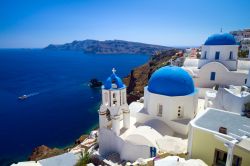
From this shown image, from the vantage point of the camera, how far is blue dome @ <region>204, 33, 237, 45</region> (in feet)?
66.0

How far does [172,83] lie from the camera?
13695 mm

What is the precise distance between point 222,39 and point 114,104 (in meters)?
15.4

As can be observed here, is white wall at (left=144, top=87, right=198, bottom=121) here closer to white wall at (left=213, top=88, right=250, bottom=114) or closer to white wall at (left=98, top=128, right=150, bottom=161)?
white wall at (left=213, top=88, right=250, bottom=114)

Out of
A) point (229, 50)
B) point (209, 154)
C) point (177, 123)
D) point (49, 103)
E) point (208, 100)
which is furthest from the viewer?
point (49, 103)

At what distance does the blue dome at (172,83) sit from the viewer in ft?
44.7

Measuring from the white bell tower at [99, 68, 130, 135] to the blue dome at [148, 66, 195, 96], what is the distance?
2916mm

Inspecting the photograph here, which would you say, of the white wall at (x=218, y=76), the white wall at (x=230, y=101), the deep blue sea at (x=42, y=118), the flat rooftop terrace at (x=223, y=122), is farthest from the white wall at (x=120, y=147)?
the deep blue sea at (x=42, y=118)

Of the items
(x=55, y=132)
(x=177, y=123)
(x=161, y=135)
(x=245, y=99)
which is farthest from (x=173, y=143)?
(x=55, y=132)

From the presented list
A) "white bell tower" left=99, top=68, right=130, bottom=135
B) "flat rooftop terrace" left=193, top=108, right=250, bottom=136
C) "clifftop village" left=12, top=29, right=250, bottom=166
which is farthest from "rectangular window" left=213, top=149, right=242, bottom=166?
"white bell tower" left=99, top=68, right=130, bottom=135

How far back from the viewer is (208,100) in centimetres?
1555

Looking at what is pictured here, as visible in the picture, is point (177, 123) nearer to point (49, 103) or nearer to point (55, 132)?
point (55, 132)

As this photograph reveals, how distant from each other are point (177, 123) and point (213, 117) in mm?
4188

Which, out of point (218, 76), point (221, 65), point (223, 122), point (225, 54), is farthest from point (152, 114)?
point (225, 54)

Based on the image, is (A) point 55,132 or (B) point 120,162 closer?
(B) point 120,162
